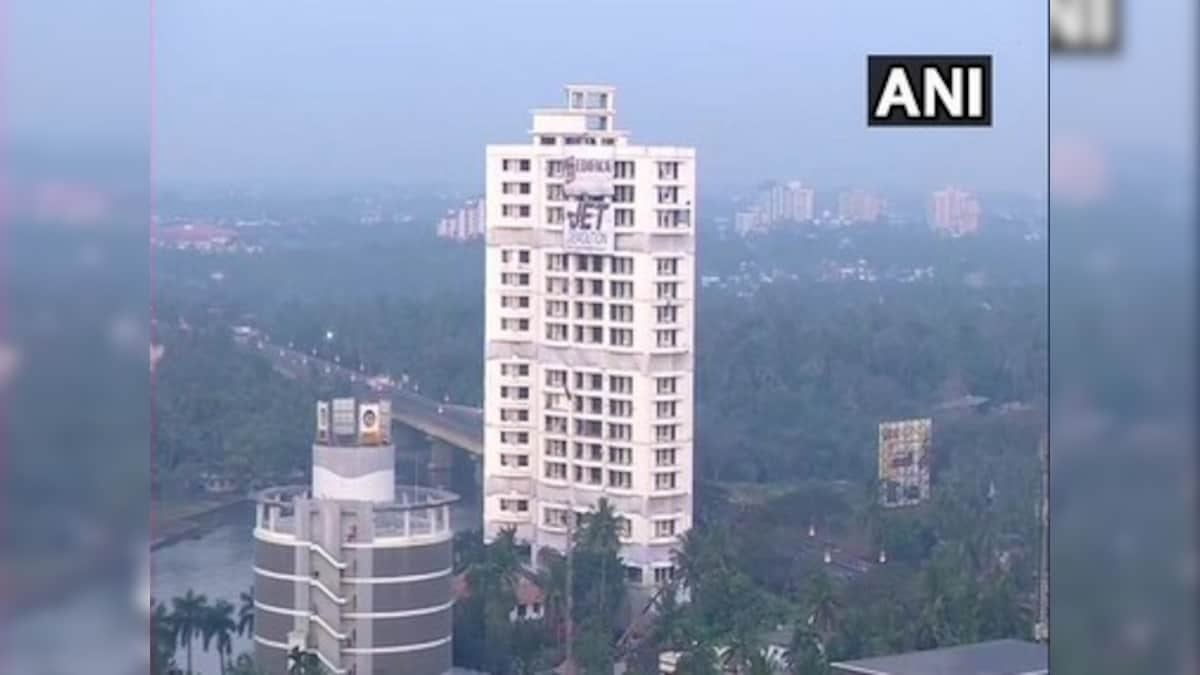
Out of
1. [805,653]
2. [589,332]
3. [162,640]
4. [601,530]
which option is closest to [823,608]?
[805,653]

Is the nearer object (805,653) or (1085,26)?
(1085,26)

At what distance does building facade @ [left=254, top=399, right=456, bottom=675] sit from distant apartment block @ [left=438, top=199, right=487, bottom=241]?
31cm

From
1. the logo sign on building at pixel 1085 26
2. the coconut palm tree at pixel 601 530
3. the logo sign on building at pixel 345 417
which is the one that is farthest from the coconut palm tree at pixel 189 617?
the logo sign on building at pixel 1085 26

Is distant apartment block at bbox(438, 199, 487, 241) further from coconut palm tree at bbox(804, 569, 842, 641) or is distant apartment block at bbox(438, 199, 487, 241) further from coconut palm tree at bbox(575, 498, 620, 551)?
coconut palm tree at bbox(804, 569, 842, 641)

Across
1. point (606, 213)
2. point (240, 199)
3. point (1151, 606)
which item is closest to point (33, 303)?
point (240, 199)

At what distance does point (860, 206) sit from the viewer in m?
3.49

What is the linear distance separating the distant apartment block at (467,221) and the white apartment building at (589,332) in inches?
0.8

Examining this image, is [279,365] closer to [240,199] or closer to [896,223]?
[240,199]

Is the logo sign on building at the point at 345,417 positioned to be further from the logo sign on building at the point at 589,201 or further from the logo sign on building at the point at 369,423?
the logo sign on building at the point at 589,201

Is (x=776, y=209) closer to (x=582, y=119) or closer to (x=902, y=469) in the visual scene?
(x=582, y=119)

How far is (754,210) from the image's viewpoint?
11.4 ft

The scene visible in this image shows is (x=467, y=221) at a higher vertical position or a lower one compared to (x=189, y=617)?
higher

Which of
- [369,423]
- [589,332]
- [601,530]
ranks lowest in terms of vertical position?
[601,530]

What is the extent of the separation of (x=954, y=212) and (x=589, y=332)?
62 centimetres
